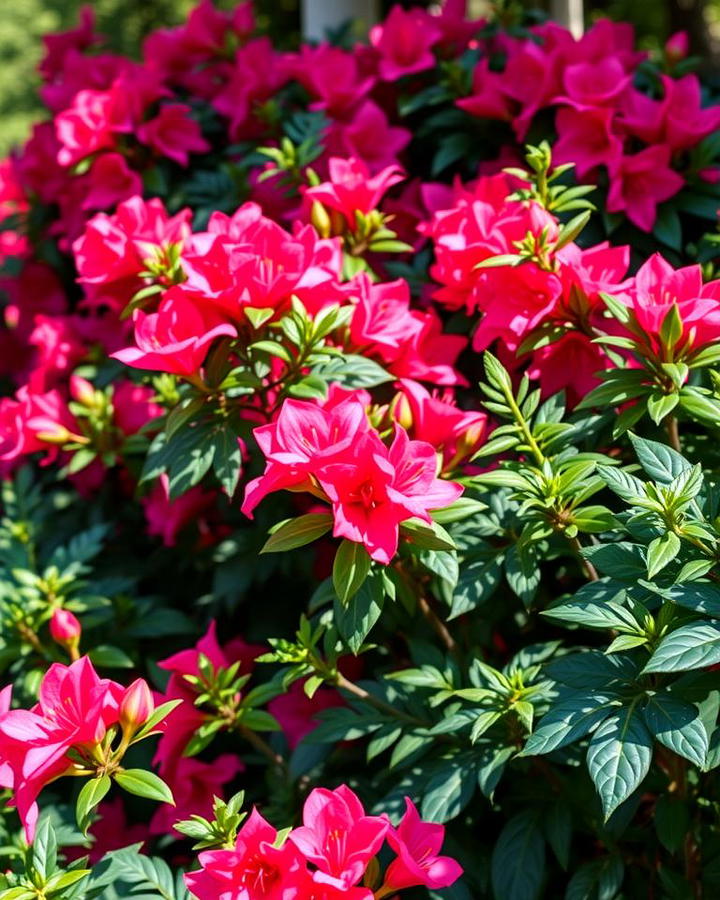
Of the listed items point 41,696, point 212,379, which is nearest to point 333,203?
point 212,379

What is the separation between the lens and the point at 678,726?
1.13 meters

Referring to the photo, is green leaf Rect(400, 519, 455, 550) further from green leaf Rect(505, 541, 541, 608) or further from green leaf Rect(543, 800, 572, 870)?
green leaf Rect(543, 800, 572, 870)

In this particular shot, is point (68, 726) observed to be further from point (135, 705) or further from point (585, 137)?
point (585, 137)

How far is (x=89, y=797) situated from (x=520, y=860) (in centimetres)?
60

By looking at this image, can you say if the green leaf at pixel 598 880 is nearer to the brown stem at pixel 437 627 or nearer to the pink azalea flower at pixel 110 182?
the brown stem at pixel 437 627

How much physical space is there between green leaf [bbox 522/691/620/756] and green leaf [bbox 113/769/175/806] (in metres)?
0.40

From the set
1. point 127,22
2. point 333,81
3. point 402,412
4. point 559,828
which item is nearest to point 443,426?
point 402,412

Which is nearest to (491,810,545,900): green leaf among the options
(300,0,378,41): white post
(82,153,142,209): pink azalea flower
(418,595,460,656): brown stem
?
(418,595,460,656): brown stem

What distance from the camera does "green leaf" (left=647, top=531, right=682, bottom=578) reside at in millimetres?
1098

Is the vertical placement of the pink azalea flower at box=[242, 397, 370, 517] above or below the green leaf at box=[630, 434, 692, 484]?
above

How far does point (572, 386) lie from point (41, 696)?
851 mm

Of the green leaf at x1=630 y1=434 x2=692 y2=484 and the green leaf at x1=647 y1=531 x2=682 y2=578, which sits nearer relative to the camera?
the green leaf at x1=647 y1=531 x2=682 y2=578

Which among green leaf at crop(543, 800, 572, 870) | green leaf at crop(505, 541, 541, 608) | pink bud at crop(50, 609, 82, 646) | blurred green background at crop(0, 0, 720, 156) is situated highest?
green leaf at crop(505, 541, 541, 608)

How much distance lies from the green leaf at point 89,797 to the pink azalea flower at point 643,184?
1.22m
